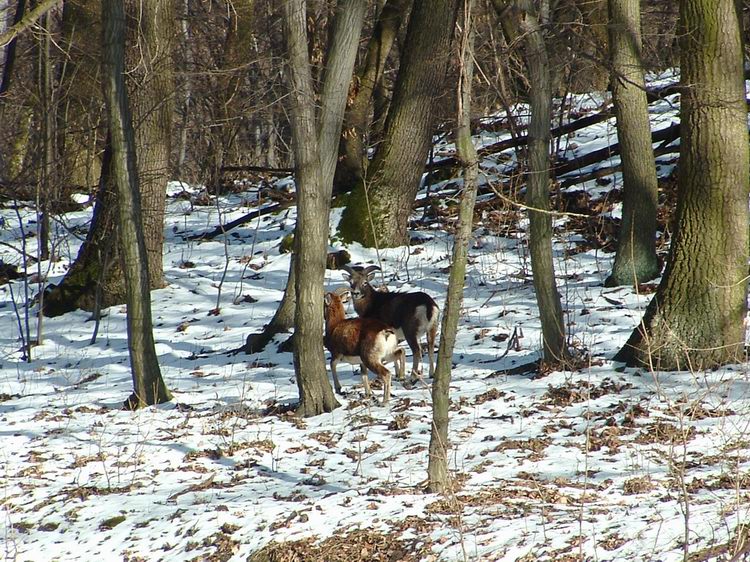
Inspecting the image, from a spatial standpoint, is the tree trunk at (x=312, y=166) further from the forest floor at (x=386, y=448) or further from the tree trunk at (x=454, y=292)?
the tree trunk at (x=454, y=292)

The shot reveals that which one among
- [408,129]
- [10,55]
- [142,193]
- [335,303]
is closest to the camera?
[335,303]

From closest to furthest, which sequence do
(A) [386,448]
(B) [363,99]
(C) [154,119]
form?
(A) [386,448]
(C) [154,119]
(B) [363,99]

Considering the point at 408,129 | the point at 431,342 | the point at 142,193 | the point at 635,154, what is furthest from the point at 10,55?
the point at 635,154

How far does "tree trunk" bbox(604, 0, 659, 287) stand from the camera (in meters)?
12.2

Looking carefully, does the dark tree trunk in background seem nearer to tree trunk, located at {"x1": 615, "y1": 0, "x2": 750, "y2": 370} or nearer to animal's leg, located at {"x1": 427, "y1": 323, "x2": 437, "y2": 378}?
animal's leg, located at {"x1": 427, "y1": 323, "x2": 437, "y2": 378}

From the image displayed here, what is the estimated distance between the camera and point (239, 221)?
18062 mm

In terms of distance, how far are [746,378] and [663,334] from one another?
120 cm

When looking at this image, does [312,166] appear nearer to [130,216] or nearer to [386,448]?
[130,216]

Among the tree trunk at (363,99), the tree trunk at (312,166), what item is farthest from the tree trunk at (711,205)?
the tree trunk at (363,99)

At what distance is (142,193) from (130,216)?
4.76 meters

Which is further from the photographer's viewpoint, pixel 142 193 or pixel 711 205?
pixel 142 193

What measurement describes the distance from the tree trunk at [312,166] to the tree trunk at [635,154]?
180 inches

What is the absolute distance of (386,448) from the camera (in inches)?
316

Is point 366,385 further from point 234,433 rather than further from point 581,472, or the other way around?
point 581,472
